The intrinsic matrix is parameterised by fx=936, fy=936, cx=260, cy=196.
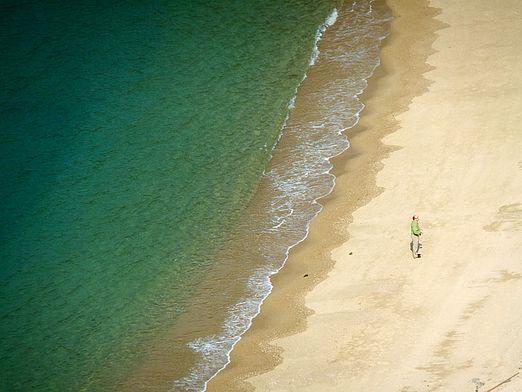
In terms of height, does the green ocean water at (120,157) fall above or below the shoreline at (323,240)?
above

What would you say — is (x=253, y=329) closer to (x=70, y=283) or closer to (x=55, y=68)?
(x=70, y=283)

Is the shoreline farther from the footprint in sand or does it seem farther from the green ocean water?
the footprint in sand

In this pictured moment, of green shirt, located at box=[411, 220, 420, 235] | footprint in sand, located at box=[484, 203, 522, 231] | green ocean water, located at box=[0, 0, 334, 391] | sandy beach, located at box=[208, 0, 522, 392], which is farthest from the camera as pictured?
green ocean water, located at box=[0, 0, 334, 391]

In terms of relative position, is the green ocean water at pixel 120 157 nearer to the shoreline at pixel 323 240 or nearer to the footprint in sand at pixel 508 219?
the shoreline at pixel 323 240

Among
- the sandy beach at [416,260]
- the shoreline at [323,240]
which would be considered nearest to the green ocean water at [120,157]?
the shoreline at [323,240]

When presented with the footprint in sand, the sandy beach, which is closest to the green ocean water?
the sandy beach
